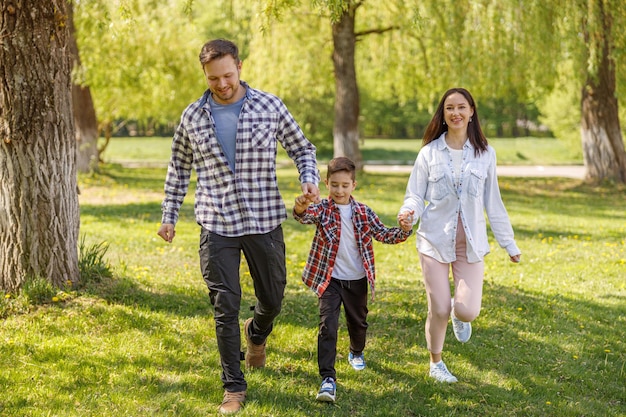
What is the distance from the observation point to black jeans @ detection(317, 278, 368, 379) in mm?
4375

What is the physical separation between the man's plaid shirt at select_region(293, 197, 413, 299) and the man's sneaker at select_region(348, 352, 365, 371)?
2.01 ft

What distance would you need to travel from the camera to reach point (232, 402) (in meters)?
4.05

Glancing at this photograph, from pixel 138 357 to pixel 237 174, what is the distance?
1.61 metres

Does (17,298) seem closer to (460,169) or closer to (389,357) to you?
(389,357)

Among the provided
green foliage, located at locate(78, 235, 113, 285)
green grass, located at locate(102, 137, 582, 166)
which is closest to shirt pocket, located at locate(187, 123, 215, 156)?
green foliage, located at locate(78, 235, 113, 285)

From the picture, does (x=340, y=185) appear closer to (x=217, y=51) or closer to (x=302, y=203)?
(x=302, y=203)

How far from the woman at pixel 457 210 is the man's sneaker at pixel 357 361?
561 millimetres

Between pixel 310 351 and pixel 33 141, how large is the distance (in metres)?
2.73

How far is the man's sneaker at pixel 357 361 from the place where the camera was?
485 cm

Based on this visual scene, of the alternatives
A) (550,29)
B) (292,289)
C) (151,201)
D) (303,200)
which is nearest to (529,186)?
(550,29)

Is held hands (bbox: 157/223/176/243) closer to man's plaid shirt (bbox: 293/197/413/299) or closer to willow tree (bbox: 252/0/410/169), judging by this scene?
man's plaid shirt (bbox: 293/197/413/299)

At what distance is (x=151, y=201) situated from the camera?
1477cm

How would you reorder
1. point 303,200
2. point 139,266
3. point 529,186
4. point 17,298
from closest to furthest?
point 303,200, point 17,298, point 139,266, point 529,186

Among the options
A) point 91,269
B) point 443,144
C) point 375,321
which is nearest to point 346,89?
point 91,269
